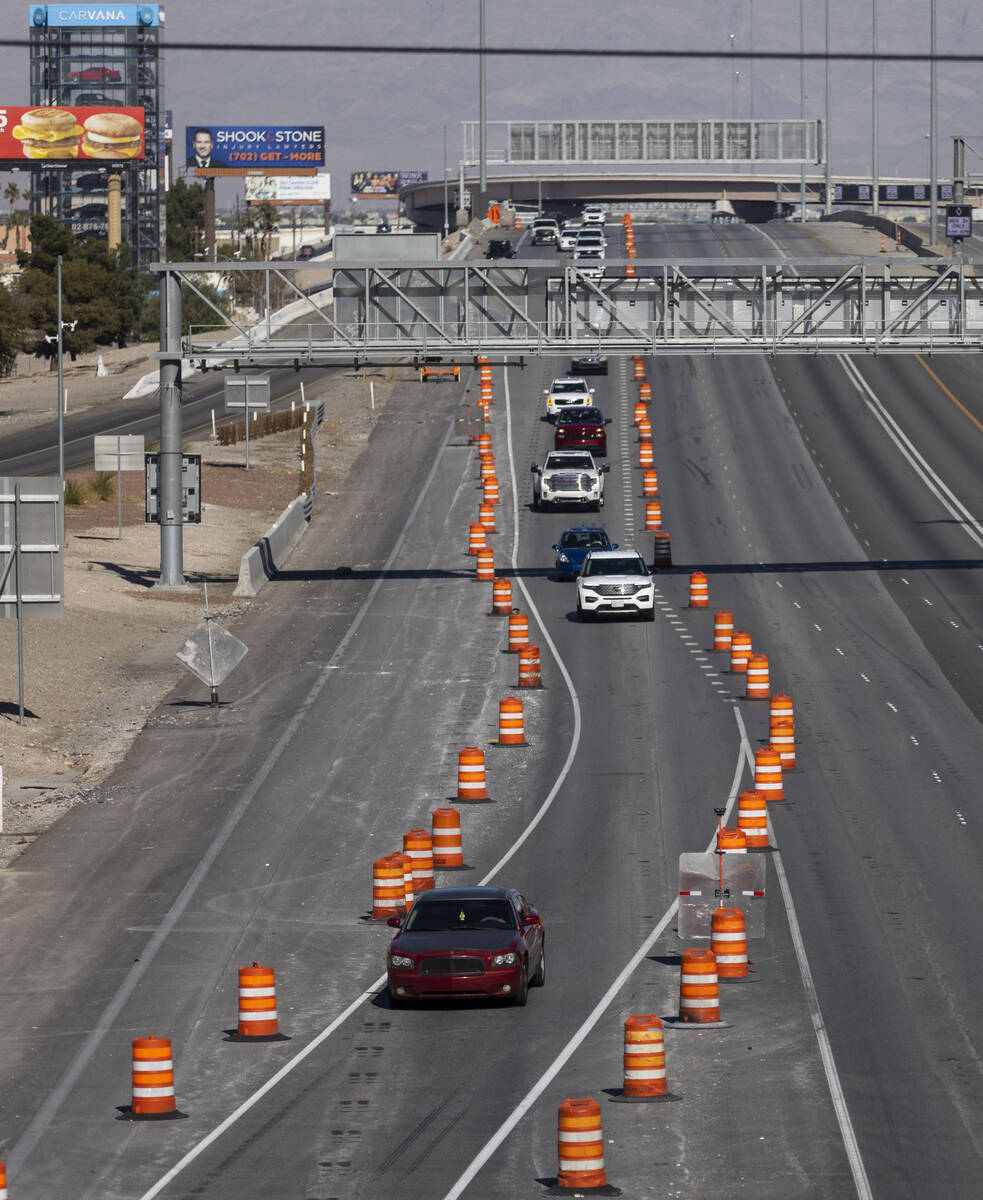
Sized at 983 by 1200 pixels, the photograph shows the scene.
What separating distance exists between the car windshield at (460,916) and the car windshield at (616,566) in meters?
27.4

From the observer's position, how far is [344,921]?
24562 millimetres

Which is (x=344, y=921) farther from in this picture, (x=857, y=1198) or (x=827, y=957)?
(x=857, y=1198)

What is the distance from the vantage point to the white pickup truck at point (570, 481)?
64.1m

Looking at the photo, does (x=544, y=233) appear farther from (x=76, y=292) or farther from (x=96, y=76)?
(x=96, y=76)

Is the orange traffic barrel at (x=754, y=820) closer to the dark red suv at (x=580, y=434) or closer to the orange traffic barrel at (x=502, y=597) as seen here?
the orange traffic barrel at (x=502, y=597)

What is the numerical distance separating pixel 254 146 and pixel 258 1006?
585 feet

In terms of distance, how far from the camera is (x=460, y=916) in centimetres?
2089

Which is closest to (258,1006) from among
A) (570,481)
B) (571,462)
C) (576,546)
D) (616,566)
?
(616,566)

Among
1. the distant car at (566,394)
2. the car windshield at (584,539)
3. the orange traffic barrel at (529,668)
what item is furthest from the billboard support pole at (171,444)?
the distant car at (566,394)

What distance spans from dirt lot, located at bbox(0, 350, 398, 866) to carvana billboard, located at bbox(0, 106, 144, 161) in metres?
66.6

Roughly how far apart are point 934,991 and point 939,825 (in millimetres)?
8567

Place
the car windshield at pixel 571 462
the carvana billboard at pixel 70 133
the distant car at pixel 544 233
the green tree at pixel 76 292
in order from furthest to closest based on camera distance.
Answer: the carvana billboard at pixel 70 133 < the distant car at pixel 544 233 < the green tree at pixel 76 292 < the car windshield at pixel 571 462

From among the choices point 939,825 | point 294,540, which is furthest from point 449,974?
point 294,540

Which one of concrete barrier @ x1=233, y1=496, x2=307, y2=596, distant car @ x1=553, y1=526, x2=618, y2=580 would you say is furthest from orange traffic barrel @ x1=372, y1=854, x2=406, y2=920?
distant car @ x1=553, y1=526, x2=618, y2=580
